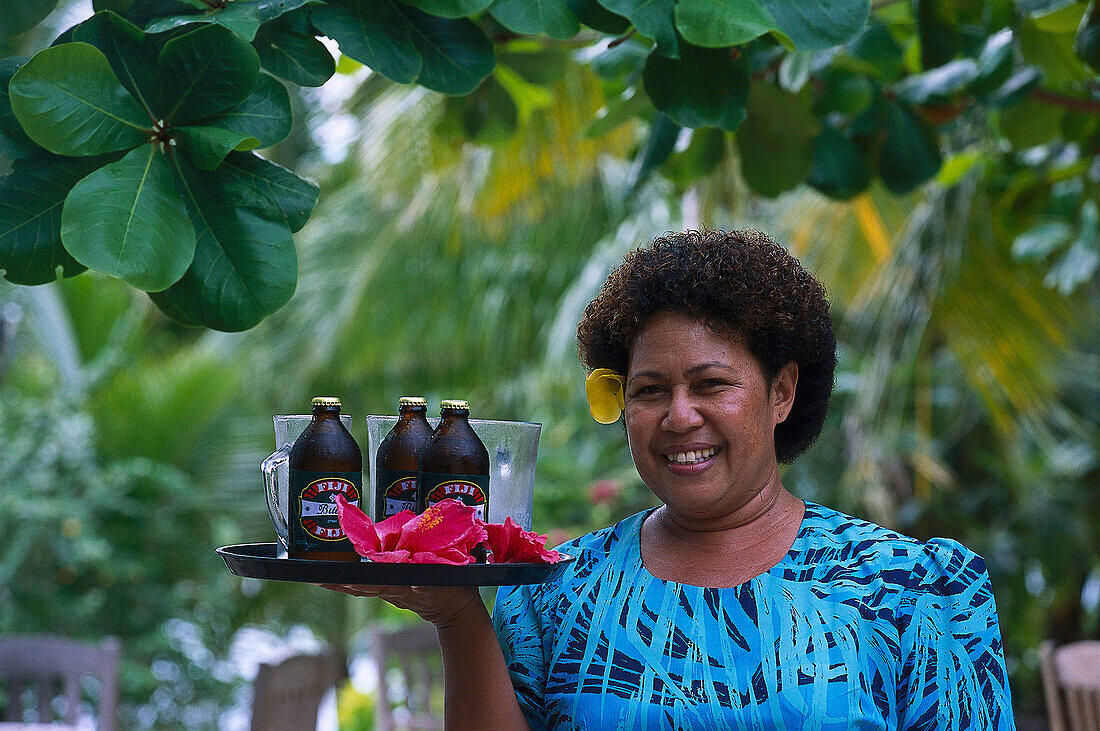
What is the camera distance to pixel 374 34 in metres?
1.22

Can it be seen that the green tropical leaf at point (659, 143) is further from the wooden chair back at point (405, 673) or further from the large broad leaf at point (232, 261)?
the wooden chair back at point (405, 673)

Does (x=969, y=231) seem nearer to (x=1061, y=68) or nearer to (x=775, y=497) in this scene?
(x=1061, y=68)

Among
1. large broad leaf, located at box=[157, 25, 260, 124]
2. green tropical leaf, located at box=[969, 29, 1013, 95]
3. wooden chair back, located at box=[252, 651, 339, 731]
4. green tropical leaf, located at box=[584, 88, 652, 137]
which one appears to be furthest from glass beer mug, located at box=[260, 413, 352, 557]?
green tropical leaf, located at box=[969, 29, 1013, 95]

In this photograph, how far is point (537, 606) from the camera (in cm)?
141

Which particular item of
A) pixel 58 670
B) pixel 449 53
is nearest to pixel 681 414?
pixel 449 53

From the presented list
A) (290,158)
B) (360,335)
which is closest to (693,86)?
(360,335)

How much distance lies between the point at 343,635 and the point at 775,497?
566cm

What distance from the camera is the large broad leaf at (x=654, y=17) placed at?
1.18 meters

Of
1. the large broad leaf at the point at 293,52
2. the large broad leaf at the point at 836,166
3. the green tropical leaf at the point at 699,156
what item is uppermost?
the green tropical leaf at the point at 699,156

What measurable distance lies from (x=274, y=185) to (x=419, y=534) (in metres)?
0.42

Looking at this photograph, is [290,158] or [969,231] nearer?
[969,231]

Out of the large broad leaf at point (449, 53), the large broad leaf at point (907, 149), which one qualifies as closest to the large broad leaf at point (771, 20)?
the large broad leaf at point (449, 53)

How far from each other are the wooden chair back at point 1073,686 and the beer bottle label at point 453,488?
206 cm

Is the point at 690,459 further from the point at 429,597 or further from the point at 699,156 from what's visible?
the point at 699,156
